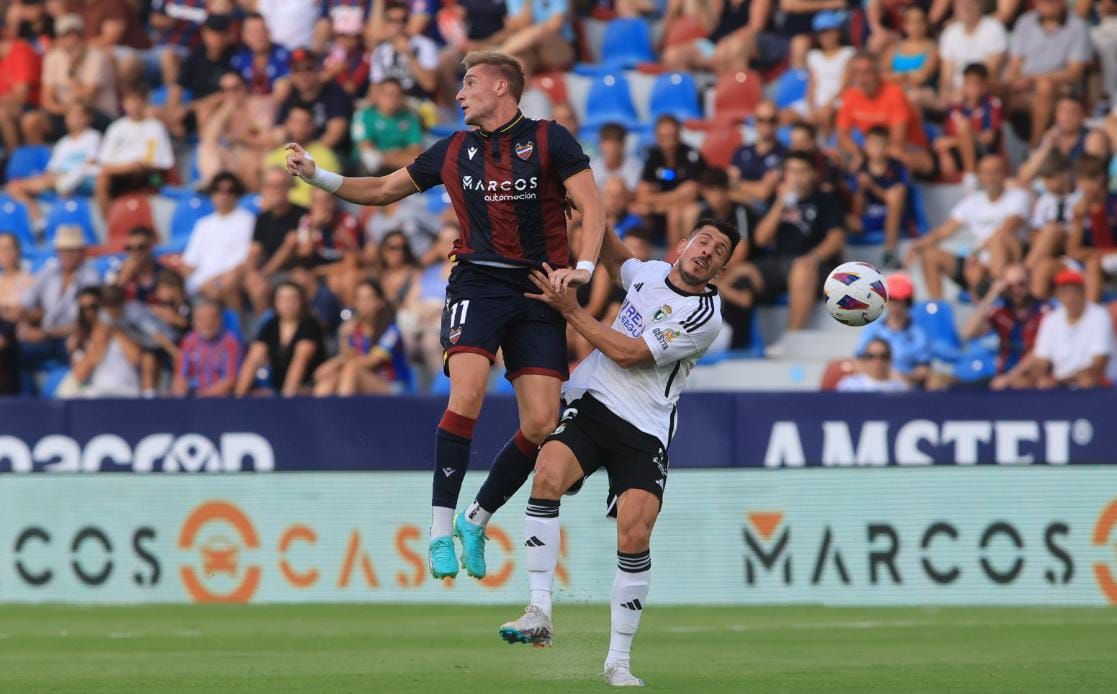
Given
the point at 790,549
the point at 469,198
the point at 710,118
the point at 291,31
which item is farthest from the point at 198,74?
the point at 469,198

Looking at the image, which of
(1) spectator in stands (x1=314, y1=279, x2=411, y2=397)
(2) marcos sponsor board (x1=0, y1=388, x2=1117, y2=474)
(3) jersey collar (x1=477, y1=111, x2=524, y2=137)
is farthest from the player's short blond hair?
(1) spectator in stands (x1=314, y1=279, x2=411, y2=397)

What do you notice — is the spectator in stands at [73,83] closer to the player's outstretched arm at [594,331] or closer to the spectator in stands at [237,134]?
the spectator in stands at [237,134]

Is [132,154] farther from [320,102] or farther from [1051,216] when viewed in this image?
[1051,216]

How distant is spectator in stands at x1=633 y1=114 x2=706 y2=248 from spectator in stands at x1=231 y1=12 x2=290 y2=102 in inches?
198

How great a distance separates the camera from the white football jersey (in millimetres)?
9578

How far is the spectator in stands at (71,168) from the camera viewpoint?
66.8 feet

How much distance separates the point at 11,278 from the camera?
734 inches

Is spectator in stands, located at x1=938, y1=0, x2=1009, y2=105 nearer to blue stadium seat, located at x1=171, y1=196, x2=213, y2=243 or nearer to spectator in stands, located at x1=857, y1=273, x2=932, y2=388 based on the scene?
spectator in stands, located at x1=857, y1=273, x2=932, y2=388

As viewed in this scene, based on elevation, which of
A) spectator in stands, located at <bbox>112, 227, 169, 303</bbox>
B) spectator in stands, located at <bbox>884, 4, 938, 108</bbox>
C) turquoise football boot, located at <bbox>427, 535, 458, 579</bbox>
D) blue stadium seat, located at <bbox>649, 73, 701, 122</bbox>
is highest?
spectator in stands, located at <bbox>884, 4, 938, 108</bbox>

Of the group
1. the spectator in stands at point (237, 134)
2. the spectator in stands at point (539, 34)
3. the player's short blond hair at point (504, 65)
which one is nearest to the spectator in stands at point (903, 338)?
the spectator in stands at point (539, 34)

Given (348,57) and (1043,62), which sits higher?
(348,57)

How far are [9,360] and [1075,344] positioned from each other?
9821 mm

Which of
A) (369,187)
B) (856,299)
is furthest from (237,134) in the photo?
(856,299)

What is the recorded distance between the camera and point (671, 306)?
965 centimetres
